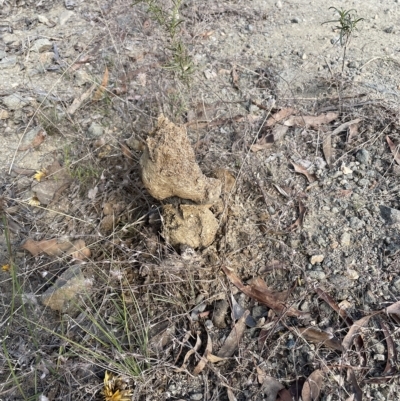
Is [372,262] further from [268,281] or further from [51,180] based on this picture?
[51,180]

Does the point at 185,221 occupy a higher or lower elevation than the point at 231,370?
higher

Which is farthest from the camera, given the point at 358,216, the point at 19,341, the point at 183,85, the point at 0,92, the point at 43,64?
the point at 43,64

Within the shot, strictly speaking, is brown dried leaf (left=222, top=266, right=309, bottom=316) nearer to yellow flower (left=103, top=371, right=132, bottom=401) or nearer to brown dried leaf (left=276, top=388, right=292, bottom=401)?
brown dried leaf (left=276, top=388, right=292, bottom=401)

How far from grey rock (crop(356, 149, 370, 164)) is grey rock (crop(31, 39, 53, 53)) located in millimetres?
2730

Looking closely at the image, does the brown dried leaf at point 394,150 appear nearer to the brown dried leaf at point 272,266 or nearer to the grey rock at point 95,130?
the brown dried leaf at point 272,266

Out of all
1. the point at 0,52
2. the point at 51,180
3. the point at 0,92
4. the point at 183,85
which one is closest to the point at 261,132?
the point at 183,85

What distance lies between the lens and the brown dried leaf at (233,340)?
1.97 m

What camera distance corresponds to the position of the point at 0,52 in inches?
147

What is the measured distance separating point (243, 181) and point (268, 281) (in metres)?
0.60

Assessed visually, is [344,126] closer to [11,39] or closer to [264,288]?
[264,288]

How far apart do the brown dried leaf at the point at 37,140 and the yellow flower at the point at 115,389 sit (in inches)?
68.6

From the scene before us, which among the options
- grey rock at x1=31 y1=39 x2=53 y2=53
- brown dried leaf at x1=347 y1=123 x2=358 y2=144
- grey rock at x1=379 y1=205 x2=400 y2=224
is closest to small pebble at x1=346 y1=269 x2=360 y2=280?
grey rock at x1=379 y1=205 x2=400 y2=224

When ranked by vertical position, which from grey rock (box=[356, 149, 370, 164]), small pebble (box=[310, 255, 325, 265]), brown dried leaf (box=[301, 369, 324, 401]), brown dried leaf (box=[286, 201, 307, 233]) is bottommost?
brown dried leaf (box=[301, 369, 324, 401])

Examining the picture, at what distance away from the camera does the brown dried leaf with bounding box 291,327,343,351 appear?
6.34 feet
